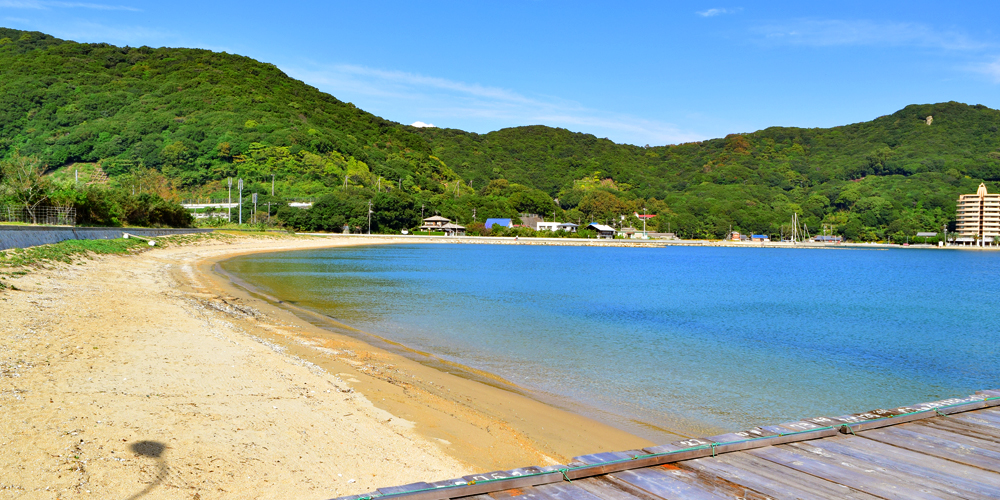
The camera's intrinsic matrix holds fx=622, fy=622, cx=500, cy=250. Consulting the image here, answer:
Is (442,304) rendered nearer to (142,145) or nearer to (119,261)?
(119,261)

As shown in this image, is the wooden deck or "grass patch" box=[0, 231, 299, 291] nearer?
the wooden deck

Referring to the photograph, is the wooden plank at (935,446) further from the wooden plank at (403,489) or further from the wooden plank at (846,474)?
the wooden plank at (403,489)

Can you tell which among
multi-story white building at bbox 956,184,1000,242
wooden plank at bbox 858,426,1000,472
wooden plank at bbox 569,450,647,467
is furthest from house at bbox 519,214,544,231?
wooden plank at bbox 569,450,647,467

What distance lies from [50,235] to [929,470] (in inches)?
1270

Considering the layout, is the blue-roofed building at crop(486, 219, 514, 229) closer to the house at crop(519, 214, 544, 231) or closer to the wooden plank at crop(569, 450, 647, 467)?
the house at crop(519, 214, 544, 231)

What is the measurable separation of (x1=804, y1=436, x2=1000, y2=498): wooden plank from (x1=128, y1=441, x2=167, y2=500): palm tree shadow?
4.71 m

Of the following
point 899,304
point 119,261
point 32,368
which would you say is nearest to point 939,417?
point 32,368

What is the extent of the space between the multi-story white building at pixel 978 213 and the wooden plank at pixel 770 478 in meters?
163

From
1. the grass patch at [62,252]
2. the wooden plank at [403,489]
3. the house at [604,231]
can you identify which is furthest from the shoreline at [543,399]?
the house at [604,231]

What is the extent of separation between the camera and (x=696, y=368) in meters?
12.1

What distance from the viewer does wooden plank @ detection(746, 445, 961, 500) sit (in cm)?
372

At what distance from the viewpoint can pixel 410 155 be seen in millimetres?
159000

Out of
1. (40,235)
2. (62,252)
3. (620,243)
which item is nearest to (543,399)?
(62,252)

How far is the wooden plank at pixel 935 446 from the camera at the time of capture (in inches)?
171
